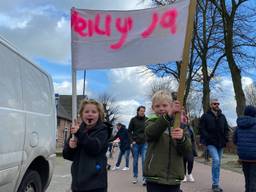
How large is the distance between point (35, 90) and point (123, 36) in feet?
4.32

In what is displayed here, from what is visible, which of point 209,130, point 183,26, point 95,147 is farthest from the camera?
point 209,130

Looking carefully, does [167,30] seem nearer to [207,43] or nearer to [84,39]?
[84,39]

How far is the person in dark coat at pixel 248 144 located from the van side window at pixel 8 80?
446 centimetres

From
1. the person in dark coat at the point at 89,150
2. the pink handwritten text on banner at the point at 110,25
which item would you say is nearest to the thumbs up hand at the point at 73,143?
the person in dark coat at the point at 89,150

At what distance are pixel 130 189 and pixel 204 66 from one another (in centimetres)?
1975

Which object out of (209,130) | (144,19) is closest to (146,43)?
(144,19)

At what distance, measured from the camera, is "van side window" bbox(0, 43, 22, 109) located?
496 centimetres

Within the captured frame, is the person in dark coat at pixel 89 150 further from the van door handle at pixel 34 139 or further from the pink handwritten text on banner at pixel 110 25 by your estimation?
the pink handwritten text on banner at pixel 110 25

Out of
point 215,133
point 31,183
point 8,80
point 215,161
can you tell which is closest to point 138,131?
point 215,133

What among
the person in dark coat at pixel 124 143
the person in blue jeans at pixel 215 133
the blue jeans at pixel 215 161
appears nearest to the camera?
the blue jeans at pixel 215 161

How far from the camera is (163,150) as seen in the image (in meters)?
4.88

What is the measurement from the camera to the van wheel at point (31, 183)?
5.81 metres

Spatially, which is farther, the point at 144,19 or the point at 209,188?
the point at 209,188

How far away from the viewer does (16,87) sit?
5352 millimetres
